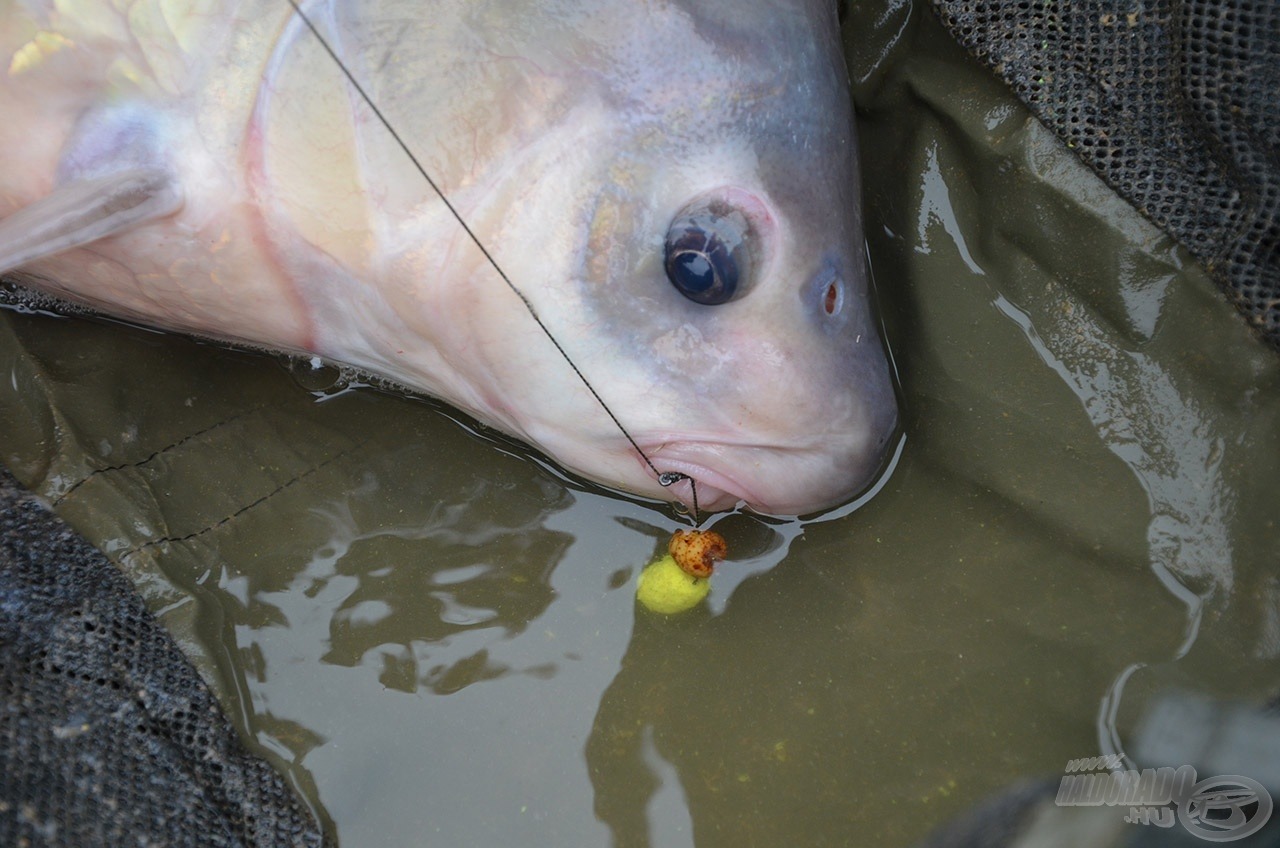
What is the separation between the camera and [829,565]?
2.18m

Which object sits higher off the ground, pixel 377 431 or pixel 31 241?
pixel 31 241

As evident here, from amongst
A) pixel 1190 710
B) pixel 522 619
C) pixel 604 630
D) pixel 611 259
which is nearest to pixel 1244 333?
pixel 1190 710

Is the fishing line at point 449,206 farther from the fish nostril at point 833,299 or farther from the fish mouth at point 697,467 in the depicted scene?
the fish nostril at point 833,299

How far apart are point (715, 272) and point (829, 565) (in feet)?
2.32

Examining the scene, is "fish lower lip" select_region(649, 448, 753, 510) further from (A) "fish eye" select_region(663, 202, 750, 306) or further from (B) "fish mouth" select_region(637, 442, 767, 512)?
(A) "fish eye" select_region(663, 202, 750, 306)

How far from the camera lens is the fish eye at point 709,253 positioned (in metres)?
1.83

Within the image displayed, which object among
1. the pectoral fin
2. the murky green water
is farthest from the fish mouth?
the pectoral fin

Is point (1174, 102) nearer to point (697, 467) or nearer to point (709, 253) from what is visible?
point (709, 253)

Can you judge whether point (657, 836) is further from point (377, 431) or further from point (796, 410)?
point (377, 431)

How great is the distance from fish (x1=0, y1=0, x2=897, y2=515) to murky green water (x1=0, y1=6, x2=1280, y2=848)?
25 cm

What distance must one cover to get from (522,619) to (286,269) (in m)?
0.85

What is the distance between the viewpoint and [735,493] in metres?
1.99

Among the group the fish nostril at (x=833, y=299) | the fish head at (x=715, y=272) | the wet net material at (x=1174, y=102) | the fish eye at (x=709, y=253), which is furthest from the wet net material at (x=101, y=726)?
the wet net material at (x=1174, y=102)

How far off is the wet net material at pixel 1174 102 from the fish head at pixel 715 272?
1.33 ft
